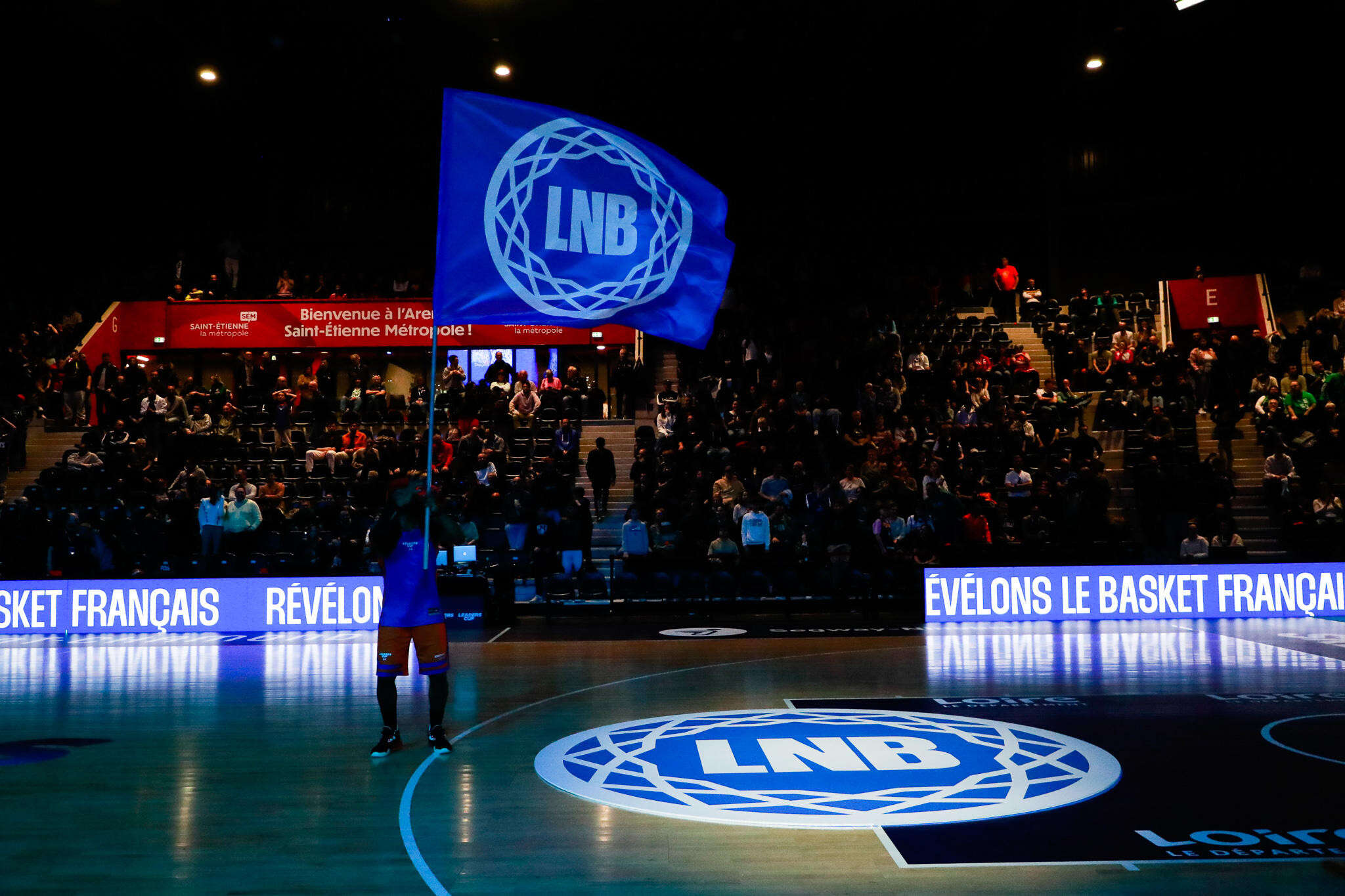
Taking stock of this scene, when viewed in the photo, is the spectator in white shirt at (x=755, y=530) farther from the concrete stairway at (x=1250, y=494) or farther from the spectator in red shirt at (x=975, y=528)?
the concrete stairway at (x=1250, y=494)

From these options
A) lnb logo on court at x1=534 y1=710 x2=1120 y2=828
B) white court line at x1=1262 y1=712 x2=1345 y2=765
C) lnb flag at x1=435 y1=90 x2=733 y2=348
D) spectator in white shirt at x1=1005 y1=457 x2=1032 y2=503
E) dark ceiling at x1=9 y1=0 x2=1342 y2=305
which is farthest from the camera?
dark ceiling at x1=9 y1=0 x2=1342 y2=305

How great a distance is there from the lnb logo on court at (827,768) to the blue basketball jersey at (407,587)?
137 cm

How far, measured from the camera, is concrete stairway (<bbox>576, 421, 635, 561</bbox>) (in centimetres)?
1936

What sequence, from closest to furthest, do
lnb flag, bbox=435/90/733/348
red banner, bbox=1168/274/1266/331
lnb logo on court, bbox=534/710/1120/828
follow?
1. lnb logo on court, bbox=534/710/1120/828
2. lnb flag, bbox=435/90/733/348
3. red banner, bbox=1168/274/1266/331

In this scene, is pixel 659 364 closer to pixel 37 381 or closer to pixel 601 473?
pixel 601 473

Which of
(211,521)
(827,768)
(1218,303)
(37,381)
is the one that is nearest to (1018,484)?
(827,768)

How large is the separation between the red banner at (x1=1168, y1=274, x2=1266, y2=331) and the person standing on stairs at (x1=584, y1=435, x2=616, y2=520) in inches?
687

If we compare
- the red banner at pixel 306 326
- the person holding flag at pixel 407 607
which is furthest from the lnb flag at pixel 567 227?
the red banner at pixel 306 326

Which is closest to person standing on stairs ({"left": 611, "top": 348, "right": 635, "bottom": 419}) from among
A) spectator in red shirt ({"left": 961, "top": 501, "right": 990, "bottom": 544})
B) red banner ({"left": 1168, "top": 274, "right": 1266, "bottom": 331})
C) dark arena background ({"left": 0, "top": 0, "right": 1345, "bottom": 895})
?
dark arena background ({"left": 0, "top": 0, "right": 1345, "bottom": 895})

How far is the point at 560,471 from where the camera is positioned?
19562mm

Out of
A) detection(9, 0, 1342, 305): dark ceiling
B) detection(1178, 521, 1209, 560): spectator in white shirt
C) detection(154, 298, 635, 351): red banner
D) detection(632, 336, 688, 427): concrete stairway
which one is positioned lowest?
detection(1178, 521, 1209, 560): spectator in white shirt

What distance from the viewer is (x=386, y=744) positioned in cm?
747

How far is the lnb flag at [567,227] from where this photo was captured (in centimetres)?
818

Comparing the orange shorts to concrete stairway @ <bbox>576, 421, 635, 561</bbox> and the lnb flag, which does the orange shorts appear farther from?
concrete stairway @ <bbox>576, 421, 635, 561</bbox>
